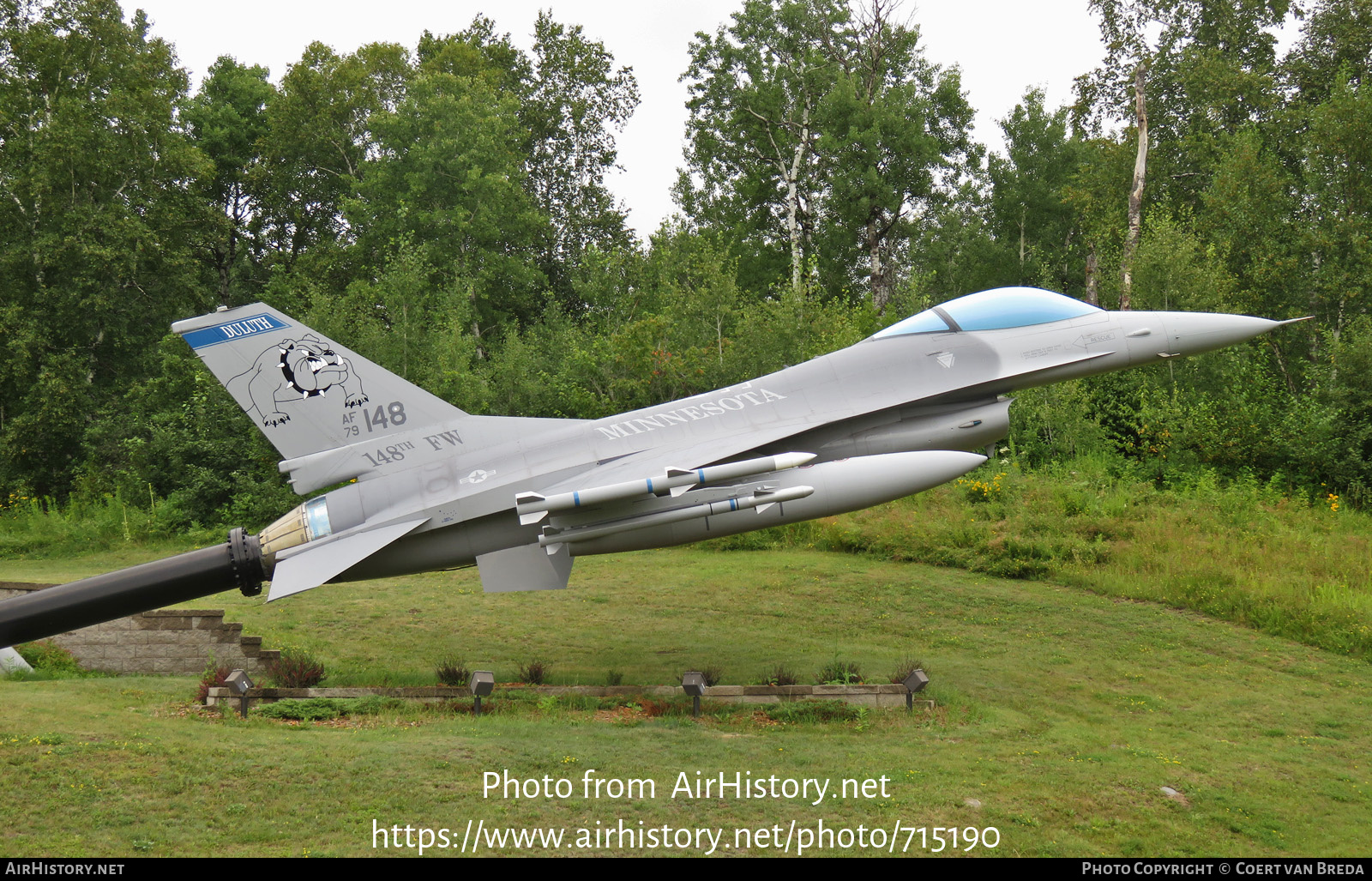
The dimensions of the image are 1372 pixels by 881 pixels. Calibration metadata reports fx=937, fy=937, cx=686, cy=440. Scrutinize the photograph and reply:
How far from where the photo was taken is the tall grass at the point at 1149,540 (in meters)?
16.0

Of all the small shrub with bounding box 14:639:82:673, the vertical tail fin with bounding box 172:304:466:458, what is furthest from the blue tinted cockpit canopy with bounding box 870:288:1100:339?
the small shrub with bounding box 14:639:82:673

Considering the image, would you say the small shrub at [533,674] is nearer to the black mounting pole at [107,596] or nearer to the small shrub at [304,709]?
the small shrub at [304,709]

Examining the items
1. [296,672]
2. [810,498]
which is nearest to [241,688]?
[296,672]

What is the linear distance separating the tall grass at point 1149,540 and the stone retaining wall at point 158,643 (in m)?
11.8

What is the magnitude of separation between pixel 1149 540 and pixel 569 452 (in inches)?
507

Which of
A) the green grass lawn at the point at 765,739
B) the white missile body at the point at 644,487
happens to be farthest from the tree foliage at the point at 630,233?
the white missile body at the point at 644,487

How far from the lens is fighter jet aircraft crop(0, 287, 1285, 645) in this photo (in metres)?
11.0

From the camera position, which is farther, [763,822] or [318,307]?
[318,307]

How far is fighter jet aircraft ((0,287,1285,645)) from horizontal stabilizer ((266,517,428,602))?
0.08 ft

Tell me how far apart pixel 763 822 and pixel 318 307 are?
76.2ft

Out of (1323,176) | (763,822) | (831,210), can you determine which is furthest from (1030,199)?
(763,822)

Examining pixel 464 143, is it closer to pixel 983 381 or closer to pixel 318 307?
pixel 318 307

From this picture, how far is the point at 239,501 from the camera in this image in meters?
25.9

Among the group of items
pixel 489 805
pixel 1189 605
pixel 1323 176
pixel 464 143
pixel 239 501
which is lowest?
pixel 1189 605
